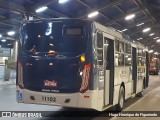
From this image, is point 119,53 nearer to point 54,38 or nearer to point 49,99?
point 54,38

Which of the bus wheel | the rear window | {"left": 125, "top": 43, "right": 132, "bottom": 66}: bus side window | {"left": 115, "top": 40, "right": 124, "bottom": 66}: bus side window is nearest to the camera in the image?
the rear window

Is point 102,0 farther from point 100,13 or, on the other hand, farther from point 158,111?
point 158,111

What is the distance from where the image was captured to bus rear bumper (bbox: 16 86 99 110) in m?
8.53

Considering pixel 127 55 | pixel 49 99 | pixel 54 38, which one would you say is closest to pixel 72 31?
pixel 54 38

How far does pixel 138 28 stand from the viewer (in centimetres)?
4272

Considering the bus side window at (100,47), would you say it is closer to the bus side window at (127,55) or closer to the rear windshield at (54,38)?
the rear windshield at (54,38)

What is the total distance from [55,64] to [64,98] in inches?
37.2

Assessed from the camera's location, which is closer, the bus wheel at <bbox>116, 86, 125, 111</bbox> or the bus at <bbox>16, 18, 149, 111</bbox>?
the bus at <bbox>16, 18, 149, 111</bbox>

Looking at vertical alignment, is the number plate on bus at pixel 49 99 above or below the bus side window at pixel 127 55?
below

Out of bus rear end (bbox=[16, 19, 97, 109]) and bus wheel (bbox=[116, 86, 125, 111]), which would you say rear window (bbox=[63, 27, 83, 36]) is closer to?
bus rear end (bbox=[16, 19, 97, 109])

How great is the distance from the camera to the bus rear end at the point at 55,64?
28.3 ft

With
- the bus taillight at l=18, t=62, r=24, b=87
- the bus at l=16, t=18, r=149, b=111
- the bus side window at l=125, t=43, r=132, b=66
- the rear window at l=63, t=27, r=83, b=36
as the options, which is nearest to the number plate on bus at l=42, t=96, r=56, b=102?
the bus at l=16, t=18, r=149, b=111

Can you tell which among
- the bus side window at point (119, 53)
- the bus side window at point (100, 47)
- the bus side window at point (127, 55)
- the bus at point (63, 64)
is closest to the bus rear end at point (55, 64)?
the bus at point (63, 64)

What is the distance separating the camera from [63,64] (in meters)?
8.83
